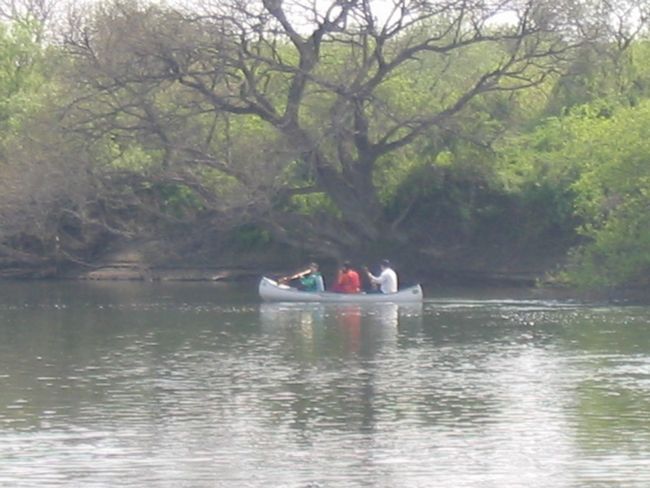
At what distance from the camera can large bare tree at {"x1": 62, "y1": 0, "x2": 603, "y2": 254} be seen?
48.4 meters

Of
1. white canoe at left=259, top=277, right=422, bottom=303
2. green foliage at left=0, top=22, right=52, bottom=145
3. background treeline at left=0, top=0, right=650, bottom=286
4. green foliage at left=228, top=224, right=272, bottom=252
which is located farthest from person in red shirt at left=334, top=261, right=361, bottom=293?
green foliage at left=0, top=22, right=52, bottom=145

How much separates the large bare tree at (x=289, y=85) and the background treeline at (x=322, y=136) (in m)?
0.07

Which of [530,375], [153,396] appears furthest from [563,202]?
[153,396]

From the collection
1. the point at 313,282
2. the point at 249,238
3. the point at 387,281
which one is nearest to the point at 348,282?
the point at 313,282

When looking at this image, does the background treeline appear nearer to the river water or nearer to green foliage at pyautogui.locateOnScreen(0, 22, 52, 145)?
green foliage at pyautogui.locateOnScreen(0, 22, 52, 145)

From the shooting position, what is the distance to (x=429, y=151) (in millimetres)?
53688

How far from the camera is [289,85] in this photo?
51.4 meters

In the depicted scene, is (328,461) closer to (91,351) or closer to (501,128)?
(91,351)

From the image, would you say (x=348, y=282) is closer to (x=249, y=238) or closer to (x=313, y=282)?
(x=313, y=282)

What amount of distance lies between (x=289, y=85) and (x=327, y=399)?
2871 cm

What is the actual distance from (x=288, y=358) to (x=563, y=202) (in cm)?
2407

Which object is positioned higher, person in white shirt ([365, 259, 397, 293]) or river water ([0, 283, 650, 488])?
person in white shirt ([365, 259, 397, 293])

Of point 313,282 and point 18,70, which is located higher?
point 18,70

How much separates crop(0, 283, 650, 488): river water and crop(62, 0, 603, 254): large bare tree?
10.3m
